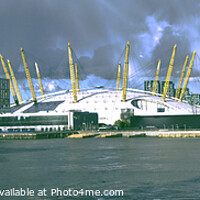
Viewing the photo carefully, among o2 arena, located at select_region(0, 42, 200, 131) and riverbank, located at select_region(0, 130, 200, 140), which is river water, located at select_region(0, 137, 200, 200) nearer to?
riverbank, located at select_region(0, 130, 200, 140)

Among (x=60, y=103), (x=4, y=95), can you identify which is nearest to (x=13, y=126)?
(x=60, y=103)

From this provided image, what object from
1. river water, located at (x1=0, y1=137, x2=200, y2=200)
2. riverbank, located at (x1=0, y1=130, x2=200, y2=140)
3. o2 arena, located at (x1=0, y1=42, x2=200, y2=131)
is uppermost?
o2 arena, located at (x1=0, y1=42, x2=200, y2=131)

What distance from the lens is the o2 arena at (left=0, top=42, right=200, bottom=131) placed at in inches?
6225

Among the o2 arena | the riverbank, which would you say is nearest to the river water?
the riverbank

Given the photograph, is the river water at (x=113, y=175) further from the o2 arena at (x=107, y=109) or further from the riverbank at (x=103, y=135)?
the o2 arena at (x=107, y=109)

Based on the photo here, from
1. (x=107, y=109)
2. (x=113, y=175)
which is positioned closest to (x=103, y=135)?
(x=107, y=109)

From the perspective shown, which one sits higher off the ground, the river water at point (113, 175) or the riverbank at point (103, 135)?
the riverbank at point (103, 135)

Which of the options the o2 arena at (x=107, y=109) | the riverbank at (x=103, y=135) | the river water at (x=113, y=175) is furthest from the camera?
the o2 arena at (x=107, y=109)

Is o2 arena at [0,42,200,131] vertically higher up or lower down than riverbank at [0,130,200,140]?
higher up

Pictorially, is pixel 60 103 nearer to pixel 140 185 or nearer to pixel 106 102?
pixel 106 102

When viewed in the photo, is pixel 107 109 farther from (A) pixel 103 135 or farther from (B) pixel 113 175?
(B) pixel 113 175

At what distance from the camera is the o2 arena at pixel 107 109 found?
158 metres

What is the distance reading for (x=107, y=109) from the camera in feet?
566

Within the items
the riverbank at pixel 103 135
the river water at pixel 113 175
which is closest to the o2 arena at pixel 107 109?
the riverbank at pixel 103 135
